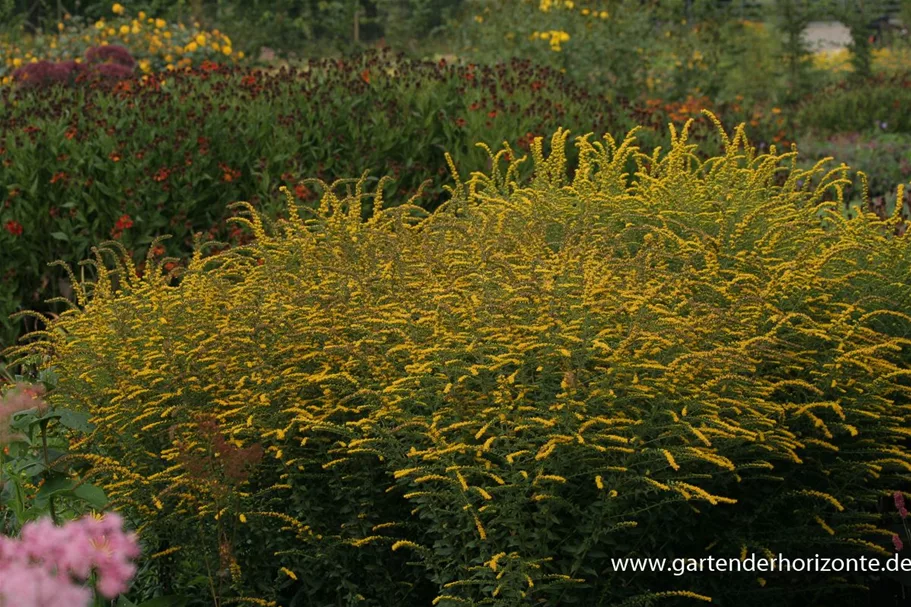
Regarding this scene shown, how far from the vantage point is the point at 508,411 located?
3.22 metres

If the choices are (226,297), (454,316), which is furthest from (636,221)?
(226,297)

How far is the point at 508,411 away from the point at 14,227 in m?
4.00

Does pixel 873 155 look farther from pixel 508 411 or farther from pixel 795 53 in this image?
pixel 508 411

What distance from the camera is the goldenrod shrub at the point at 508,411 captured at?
319 cm

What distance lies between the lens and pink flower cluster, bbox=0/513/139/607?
1.94m

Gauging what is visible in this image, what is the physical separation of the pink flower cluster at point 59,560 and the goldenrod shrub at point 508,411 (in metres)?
0.78

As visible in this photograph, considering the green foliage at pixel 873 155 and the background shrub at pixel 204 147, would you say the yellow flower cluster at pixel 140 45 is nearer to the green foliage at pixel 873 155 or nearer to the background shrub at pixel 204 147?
the green foliage at pixel 873 155

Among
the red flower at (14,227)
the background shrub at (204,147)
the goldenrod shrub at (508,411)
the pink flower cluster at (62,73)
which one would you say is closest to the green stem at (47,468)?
the goldenrod shrub at (508,411)

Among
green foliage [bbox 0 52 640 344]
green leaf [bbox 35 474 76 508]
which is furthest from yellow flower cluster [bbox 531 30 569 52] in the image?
green leaf [bbox 35 474 76 508]

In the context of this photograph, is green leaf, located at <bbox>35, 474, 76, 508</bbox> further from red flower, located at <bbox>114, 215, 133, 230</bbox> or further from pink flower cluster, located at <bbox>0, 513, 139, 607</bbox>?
red flower, located at <bbox>114, 215, 133, 230</bbox>

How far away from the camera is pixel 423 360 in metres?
3.41

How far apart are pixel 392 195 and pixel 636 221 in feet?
9.53

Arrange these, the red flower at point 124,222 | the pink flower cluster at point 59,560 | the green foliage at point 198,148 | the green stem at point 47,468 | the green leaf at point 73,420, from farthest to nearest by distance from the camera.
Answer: the green foliage at point 198,148, the red flower at point 124,222, the green leaf at point 73,420, the green stem at point 47,468, the pink flower cluster at point 59,560

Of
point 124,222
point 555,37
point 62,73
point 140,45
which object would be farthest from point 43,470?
point 140,45
